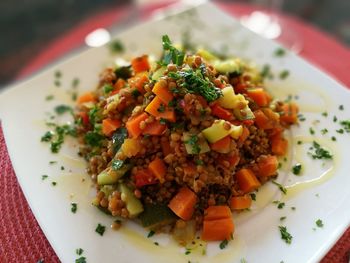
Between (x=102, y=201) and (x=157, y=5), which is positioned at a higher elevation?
(x=102, y=201)

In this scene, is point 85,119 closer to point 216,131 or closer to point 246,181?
point 216,131

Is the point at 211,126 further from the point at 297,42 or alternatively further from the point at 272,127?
the point at 297,42

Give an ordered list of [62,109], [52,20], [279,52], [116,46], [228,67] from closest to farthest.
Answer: [228,67] → [62,109] → [279,52] → [116,46] → [52,20]

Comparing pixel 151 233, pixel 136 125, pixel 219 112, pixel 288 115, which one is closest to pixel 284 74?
pixel 288 115

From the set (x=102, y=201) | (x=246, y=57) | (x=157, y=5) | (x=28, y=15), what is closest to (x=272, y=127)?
(x=246, y=57)

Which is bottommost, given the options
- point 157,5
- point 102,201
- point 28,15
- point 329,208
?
point 28,15

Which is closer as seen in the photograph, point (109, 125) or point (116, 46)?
point (109, 125)
